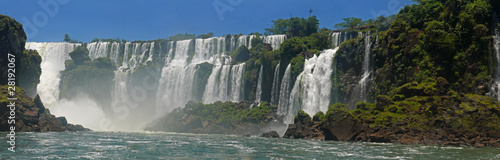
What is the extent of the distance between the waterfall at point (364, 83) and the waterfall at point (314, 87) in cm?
408

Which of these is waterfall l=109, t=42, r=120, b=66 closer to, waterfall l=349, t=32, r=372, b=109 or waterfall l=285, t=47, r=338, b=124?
waterfall l=285, t=47, r=338, b=124

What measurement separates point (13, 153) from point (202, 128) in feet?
139

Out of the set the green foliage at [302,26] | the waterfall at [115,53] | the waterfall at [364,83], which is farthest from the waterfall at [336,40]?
the waterfall at [115,53]

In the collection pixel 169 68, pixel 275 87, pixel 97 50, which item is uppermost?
pixel 97 50

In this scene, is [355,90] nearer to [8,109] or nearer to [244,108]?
[244,108]

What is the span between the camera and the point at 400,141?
34.8 m

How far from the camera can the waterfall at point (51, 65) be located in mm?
85494

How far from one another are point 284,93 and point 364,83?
15.7 m

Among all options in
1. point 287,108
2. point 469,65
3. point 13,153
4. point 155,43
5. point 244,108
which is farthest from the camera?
point 155,43

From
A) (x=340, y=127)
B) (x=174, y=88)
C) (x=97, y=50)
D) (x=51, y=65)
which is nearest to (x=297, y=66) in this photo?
(x=340, y=127)

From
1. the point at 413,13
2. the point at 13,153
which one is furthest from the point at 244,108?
the point at 13,153

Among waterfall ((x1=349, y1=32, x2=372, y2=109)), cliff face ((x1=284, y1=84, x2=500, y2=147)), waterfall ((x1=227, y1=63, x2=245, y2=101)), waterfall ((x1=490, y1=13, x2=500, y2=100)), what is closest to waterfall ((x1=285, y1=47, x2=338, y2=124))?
waterfall ((x1=349, y1=32, x2=372, y2=109))

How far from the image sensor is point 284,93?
63.3 m

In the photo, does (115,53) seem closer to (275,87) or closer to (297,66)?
(275,87)
